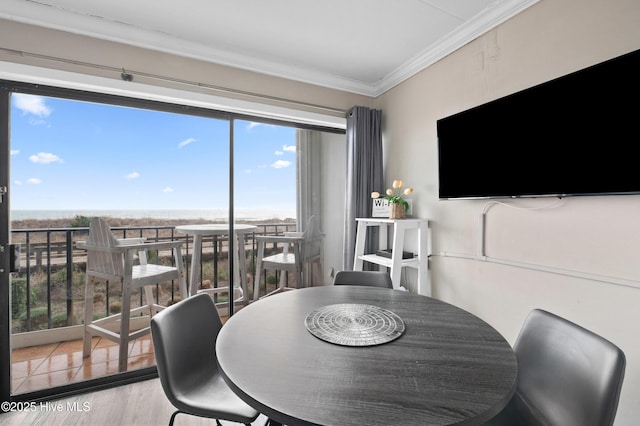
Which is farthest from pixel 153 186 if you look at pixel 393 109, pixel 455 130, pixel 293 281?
pixel 455 130

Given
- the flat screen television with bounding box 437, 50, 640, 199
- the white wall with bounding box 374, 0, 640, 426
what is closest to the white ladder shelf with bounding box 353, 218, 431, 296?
the white wall with bounding box 374, 0, 640, 426

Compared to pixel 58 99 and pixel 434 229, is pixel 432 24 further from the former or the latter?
pixel 58 99

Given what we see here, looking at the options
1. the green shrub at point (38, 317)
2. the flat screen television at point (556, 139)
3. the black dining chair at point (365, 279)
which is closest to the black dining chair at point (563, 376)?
the flat screen television at point (556, 139)

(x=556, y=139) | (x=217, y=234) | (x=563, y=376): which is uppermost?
(x=556, y=139)

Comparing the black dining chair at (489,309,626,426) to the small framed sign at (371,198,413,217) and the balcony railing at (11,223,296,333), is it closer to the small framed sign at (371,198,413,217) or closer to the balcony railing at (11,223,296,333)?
the small framed sign at (371,198,413,217)

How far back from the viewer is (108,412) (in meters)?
1.83

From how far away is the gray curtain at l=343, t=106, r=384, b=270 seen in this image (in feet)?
9.08

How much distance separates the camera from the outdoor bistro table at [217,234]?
103 inches

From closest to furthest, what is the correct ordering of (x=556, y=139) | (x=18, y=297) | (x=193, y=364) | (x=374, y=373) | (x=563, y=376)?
1. (x=374, y=373)
2. (x=563, y=376)
3. (x=193, y=364)
4. (x=556, y=139)
5. (x=18, y=297)

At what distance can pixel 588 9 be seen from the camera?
57.4 inches

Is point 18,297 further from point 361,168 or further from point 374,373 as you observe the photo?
point 361,168

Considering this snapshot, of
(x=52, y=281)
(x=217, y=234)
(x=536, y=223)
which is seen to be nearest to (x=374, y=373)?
(x=536, y=223)

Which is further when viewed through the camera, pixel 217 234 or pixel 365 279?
pixel 217 234

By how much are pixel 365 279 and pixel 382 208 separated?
846 millimetres
